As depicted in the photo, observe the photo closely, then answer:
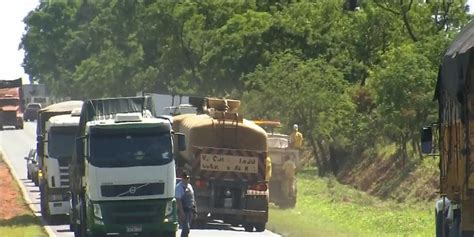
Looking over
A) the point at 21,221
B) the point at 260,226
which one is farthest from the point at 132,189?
the point at 21,221

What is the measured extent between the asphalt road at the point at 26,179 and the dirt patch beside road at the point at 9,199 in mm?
450

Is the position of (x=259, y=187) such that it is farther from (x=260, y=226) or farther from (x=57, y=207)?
(x=57, y=207)

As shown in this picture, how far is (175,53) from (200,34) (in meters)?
6.47

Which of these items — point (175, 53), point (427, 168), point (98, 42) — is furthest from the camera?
point (98, 42)

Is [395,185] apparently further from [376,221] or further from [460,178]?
[460,178]

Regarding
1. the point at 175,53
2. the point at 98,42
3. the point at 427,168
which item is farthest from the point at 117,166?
the point at 98,42

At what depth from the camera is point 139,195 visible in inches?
1170

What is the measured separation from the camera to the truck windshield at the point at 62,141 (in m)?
38.2

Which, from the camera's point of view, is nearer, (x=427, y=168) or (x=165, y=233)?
(x=165, y=233)

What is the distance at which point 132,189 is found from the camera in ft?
97.3

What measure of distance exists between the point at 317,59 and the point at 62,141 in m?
23.5

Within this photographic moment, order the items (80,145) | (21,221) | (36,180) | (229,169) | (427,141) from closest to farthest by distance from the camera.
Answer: (427,141) < (80,145) < (229,169) < (21,221) < (36,180)

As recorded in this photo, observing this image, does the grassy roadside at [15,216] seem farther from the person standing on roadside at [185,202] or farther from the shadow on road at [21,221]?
the person standing on roadside at [185,202]

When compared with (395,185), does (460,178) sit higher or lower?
higher
